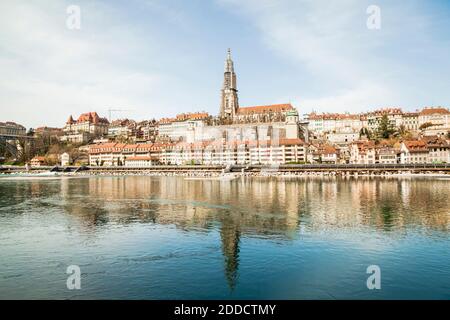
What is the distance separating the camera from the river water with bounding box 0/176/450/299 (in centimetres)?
1423

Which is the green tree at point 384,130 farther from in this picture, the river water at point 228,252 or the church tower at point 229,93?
the river water at point 228,252

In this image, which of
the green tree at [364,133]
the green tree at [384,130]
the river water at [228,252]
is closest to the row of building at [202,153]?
the green tree at [384,130]

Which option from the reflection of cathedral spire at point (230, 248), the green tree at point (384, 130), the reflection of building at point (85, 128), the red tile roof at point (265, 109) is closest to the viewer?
the reflection of cathedral spire at point (230, 248)

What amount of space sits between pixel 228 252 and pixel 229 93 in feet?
436

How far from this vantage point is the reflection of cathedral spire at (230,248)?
1574 centimetres

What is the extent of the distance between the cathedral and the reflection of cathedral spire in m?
109

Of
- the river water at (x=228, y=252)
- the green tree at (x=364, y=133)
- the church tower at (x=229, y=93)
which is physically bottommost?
the river water at (x=228, y=252)

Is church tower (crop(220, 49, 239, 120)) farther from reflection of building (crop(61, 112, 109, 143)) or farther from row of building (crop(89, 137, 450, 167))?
→ reflection of building (crop(61, 112, 109, 143))

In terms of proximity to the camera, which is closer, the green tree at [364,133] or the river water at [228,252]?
the river water at [228,252]

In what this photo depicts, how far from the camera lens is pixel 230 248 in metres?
19.9

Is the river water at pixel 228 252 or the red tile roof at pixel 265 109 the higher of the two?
the red tile roof at pixel 265 109

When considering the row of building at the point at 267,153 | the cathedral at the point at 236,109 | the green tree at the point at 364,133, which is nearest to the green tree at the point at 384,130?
the green tree at the point at 364,133

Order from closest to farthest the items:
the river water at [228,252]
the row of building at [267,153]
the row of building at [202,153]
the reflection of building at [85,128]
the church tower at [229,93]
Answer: the river water at [228,252], the row of building at [267,153], the row of building at [202,153], the church tower at [229,93], the reflection of building at [85,128]
